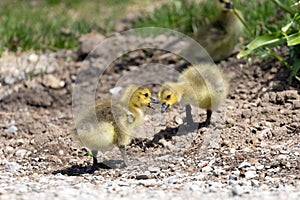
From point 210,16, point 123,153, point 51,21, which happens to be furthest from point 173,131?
point 51,21

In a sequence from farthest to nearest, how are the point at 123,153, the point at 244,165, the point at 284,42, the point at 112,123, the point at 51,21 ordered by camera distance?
the point at 51,21
the point at 284,42
the point at 123,153
the point at 112,123
the point at 244,165

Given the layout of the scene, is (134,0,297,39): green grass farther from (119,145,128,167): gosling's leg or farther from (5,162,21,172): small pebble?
(5,162,21,172): small pebble

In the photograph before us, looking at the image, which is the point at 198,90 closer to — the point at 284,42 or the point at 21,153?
the point at 284,42

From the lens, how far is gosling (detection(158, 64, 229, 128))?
6072mm

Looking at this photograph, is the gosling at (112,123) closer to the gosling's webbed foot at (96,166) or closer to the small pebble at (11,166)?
the gosling's webbed foot at (96,166)

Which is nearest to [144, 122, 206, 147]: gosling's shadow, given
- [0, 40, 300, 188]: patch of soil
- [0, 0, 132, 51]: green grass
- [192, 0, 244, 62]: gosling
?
[0, 40, 300, 188]: patch of soil

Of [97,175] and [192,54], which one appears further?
[192,54]

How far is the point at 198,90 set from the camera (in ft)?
20.0

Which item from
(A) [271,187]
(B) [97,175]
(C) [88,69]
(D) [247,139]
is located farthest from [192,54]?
(A) [271,187]

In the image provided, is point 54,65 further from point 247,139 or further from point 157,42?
point 247,139

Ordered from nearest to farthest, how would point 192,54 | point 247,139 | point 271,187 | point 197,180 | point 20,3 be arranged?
point 271,187, point 197,180, point 247,139, point 192,54, point 20,3

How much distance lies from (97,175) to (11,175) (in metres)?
0.69

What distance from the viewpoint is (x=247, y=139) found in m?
5.87

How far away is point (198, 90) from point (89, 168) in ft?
4.01
